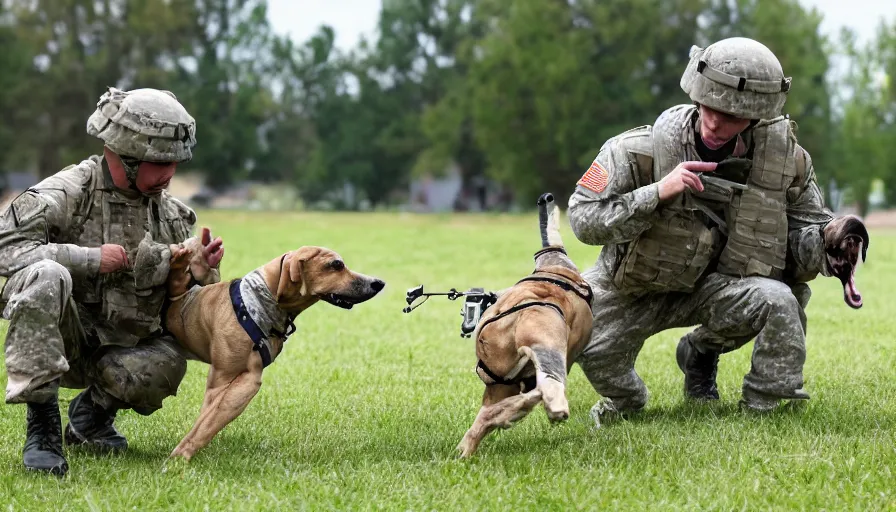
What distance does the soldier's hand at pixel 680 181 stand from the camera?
229 inches

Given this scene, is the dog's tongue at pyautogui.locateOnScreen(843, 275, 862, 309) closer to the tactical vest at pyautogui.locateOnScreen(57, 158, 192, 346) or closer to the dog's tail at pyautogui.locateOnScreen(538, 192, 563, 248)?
the dog's tail at pyautogui.locateOnScreen(538, 192, 563, 248)

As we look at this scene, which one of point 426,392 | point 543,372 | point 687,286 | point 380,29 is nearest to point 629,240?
point 687,286

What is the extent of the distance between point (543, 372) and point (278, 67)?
69.8 metres

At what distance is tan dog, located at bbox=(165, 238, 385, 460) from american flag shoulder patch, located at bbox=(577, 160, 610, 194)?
56.8 inches

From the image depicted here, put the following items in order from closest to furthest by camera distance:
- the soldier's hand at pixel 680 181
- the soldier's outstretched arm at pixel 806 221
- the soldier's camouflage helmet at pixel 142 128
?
the soldier's camouflage helmet at pixel 142 128 < the soldier's hand at pixel 680 181 < the soldier's outstretched arm at pixel 806 221

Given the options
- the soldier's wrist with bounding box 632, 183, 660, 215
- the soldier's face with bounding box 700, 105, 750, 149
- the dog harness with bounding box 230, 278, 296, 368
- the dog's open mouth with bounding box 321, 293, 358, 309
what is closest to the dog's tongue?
the soldier's face with bounding box 700, 105, 750, 149

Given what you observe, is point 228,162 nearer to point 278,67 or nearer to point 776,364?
point 278,67

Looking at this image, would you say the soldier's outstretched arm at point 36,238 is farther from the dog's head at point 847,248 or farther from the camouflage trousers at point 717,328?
the dog's head at point 847,248

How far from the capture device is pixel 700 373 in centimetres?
736

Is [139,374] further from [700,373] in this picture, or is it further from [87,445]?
[700,373]

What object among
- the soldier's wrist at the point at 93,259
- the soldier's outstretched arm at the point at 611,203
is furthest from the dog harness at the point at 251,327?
the soldier's outstretched arm at the point at 611,203

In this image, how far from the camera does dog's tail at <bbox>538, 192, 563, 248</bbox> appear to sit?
20.6ft

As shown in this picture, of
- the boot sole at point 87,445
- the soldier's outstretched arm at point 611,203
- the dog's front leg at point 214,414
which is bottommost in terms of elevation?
the boot sole at point 87,445

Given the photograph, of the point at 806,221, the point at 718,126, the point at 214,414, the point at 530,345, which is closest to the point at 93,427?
the point at 214,414
